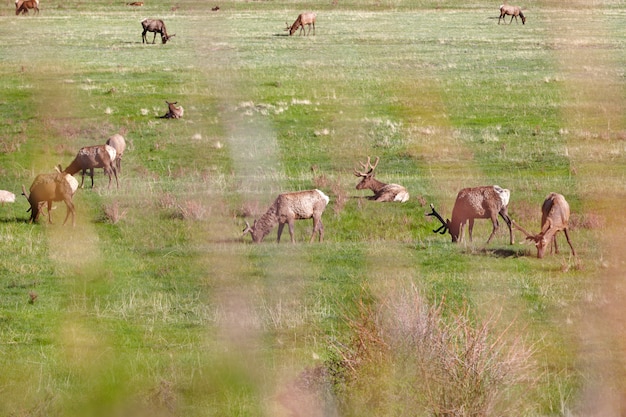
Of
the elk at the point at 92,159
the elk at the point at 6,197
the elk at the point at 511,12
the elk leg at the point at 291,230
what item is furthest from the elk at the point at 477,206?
the elk at the point at 511,12

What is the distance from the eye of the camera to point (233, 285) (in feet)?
63.2

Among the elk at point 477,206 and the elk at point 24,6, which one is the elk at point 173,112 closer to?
the elk at point 477,206

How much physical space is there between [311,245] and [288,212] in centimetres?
159

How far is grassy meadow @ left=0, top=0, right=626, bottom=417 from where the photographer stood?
13.1m

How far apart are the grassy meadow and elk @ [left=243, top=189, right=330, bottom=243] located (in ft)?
1.95


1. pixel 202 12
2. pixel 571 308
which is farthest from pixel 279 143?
pixel 202 12

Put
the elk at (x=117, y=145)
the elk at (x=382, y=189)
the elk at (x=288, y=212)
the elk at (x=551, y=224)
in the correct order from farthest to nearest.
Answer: the elk at (x=117, y=145) → the elk at (x=382, y=189) → the elk at (x=288, y=212) → the elk at (x=551, y=224)

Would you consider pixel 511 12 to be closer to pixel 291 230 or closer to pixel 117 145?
pixel 117 145

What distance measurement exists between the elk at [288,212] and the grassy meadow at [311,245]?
1.95 ft

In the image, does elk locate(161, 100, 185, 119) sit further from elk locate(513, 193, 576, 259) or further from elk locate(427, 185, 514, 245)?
elk locate(513, 193, 576, 259)

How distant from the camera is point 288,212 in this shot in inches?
960

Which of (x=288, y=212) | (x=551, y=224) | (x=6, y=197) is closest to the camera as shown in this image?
(x=551, y=224)

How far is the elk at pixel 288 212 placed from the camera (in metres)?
24.4

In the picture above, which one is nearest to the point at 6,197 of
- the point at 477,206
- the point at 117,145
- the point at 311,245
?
the point at 117,145
